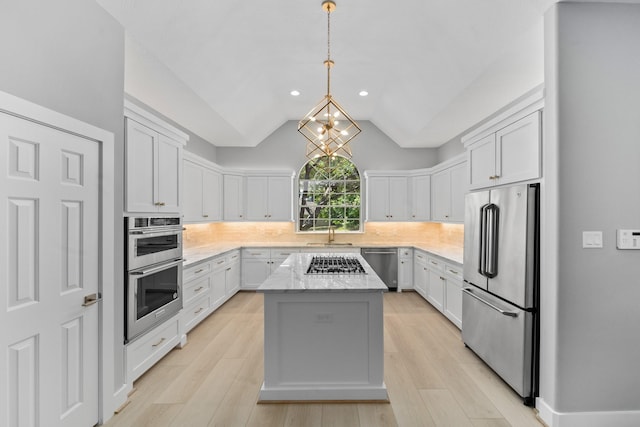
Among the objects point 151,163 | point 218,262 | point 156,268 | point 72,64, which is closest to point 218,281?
point 218,262

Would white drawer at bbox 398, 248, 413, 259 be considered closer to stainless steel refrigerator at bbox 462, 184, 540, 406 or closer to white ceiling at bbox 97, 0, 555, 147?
white ceiling at bbox 97, 0, 555, 147

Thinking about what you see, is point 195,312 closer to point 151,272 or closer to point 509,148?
point 151,272

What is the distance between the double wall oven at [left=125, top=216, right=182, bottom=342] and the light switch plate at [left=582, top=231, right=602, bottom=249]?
10.9 ft

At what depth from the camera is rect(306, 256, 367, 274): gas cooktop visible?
294cm

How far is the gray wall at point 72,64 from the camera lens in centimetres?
165

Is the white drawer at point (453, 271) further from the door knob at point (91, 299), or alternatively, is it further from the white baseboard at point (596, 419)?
the door knob at point (91, 299)

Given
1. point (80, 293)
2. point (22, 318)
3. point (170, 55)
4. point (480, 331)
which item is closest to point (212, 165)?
point (170, 55)

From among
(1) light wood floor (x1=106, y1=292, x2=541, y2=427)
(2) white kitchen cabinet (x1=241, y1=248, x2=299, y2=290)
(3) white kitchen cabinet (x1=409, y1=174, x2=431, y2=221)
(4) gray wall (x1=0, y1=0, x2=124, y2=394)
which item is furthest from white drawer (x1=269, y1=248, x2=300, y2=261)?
(4) gray wall (x1=0, y1=0, x2=124, y2=394)

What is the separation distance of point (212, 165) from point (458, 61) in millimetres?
4011

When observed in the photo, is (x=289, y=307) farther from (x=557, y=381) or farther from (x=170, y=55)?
(x=170, y=55)

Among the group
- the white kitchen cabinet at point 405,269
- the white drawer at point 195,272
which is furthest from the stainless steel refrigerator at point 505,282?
the white drawer at point 195,272

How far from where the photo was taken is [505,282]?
2.68m

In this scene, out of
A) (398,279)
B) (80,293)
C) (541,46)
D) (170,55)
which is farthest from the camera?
(398,279)

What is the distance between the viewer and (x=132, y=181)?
2.63 metres
